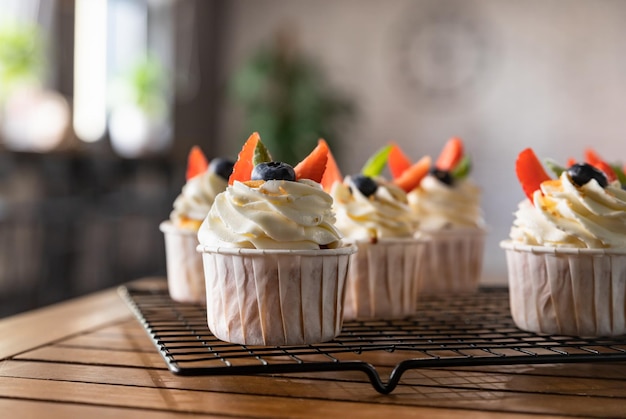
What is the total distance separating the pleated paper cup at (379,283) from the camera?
1940 mm

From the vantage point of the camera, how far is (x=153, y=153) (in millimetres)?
7105

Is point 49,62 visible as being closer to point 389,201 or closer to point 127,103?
point 127,103

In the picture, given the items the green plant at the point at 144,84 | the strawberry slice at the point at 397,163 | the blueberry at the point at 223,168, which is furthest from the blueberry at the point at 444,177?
the green plant at the point at 144,84

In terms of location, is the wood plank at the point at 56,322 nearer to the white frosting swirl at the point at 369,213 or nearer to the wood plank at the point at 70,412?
the wood plank at the point at 70,412

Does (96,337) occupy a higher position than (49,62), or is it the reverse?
(49,62)

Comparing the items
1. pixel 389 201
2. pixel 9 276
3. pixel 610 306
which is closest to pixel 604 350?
pixel 610 306

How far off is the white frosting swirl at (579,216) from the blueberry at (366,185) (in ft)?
1.48

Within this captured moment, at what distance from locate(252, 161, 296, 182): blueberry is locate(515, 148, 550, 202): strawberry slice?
0.56 meters

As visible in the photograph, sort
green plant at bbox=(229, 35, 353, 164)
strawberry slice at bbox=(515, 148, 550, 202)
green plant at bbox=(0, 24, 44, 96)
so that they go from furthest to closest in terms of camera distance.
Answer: green plant at bbox=(229, 35, 353, 164), green plant at bbox=(0, 24, 44, 96), strawberry slice at bbox=(515, 148, 550, 202)

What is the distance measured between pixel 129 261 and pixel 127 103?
1.61 meters

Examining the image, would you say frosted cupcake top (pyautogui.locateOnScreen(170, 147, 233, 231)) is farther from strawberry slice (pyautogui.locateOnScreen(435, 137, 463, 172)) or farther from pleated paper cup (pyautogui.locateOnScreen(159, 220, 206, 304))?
strawberry slice (pyautogui.locateOnScreen(435, 137, 463, 172))

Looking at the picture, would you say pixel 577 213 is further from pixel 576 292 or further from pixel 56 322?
pixel 56 322

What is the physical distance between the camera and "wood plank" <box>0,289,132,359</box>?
1.65 m

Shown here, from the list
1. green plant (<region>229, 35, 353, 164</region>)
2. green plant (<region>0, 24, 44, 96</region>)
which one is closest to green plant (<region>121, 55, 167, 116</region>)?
green plant (<region>229, 35, 353, 164</region>)
